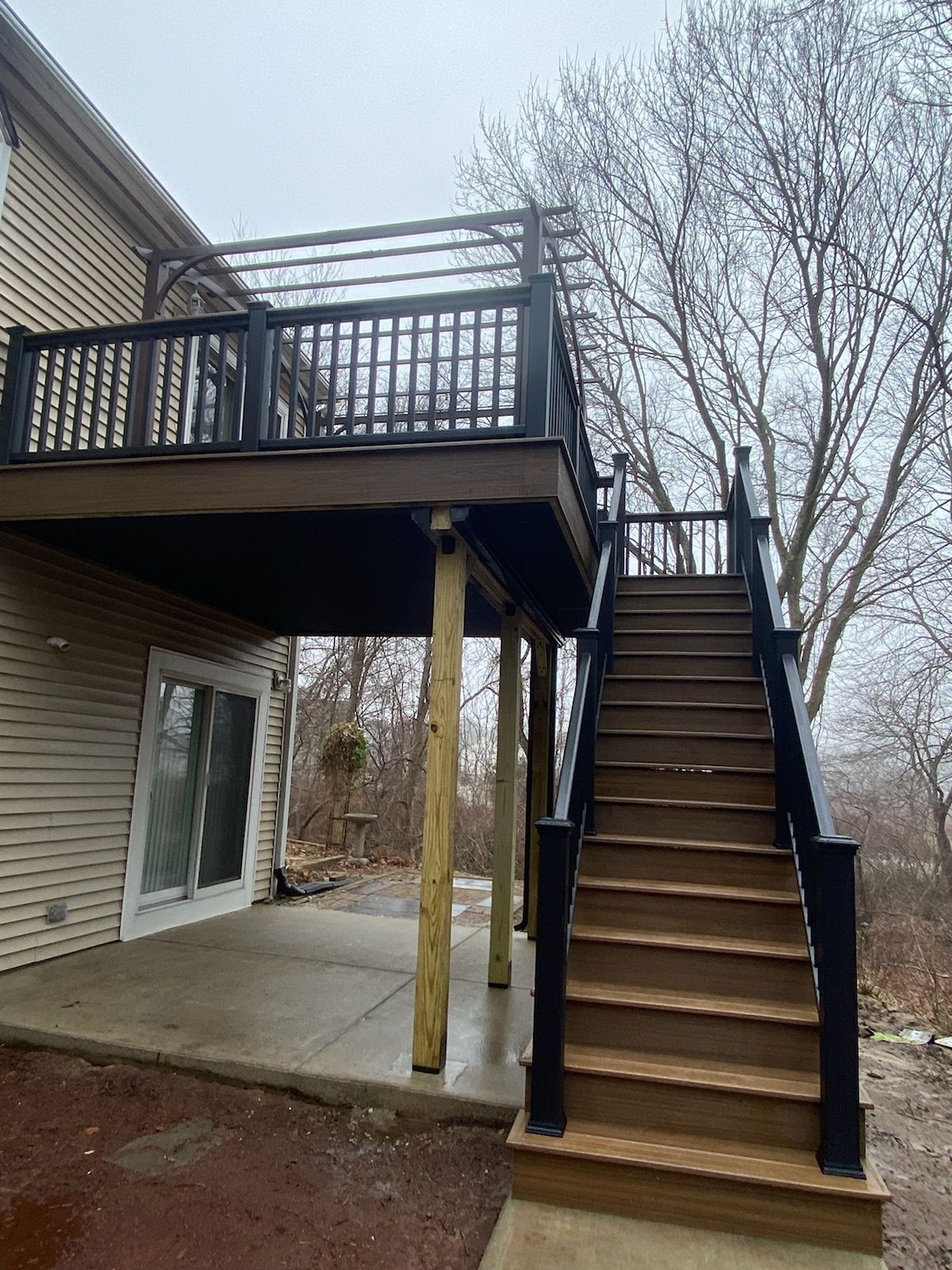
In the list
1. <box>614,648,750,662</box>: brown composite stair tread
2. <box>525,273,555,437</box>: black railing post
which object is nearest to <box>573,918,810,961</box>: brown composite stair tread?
<box>614,648,750,662</box>: brown composite stair tread

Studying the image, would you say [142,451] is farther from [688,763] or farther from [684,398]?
[684,398]

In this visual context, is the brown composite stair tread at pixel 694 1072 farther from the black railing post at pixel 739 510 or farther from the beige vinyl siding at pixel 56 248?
the beige vinyl siding at pixel 56 248

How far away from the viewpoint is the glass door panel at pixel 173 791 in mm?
5957

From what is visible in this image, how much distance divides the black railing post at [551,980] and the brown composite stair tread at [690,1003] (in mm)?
180

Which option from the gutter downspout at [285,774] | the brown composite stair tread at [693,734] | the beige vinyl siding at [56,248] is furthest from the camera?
the gutter downspout at [285,774]

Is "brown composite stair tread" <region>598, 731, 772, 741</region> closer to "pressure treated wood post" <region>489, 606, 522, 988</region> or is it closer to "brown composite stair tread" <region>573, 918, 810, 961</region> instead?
"pressure treated wood post" <region>489, 606, 522, 988</region>

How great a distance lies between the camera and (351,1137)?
3.04 metres

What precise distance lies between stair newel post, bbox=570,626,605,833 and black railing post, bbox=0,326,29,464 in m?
3.29

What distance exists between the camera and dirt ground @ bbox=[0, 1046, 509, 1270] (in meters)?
2.35

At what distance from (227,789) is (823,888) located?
5.46 m

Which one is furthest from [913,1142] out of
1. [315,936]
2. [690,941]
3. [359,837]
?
[359,837]

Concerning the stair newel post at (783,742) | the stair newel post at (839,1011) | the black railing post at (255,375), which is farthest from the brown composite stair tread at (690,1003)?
the black railing post at (255,375)

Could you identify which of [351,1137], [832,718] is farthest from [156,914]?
[832,718]

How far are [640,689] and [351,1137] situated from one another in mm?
2848
